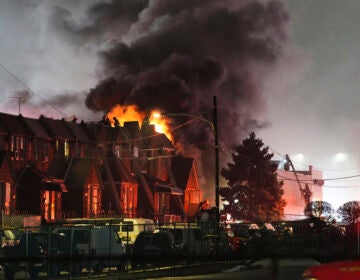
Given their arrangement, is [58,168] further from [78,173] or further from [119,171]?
[119,171]

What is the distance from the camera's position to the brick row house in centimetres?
5981

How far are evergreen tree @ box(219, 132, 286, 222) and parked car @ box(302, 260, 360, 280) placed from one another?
6602cm

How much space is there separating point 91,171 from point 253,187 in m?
24.5

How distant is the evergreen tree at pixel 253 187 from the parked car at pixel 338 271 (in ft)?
217

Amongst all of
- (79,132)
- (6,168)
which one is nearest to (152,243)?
(6,168)

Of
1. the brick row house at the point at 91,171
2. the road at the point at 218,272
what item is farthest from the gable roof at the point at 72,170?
the road at the point at 218,272

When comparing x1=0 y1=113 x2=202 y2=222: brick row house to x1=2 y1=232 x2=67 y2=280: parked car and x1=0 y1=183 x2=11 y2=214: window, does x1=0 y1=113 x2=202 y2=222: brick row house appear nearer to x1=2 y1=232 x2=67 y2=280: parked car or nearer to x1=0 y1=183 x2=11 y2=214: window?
x1=0 y1=183 x2=11 y2=214: window

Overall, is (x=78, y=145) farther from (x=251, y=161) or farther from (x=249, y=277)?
(x=249, y=277)

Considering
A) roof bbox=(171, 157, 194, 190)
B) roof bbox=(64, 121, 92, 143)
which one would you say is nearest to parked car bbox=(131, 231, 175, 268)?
roof bbox=(64, 121, 92, 143)

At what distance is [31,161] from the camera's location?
6212 centimetres

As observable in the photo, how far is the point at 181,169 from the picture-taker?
82.6m

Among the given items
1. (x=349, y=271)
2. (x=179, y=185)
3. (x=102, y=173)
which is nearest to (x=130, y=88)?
(x=179, y=185)

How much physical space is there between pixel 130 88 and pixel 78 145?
32178 millimetres

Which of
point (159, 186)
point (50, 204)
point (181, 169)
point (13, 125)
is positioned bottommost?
point (50, 204)
